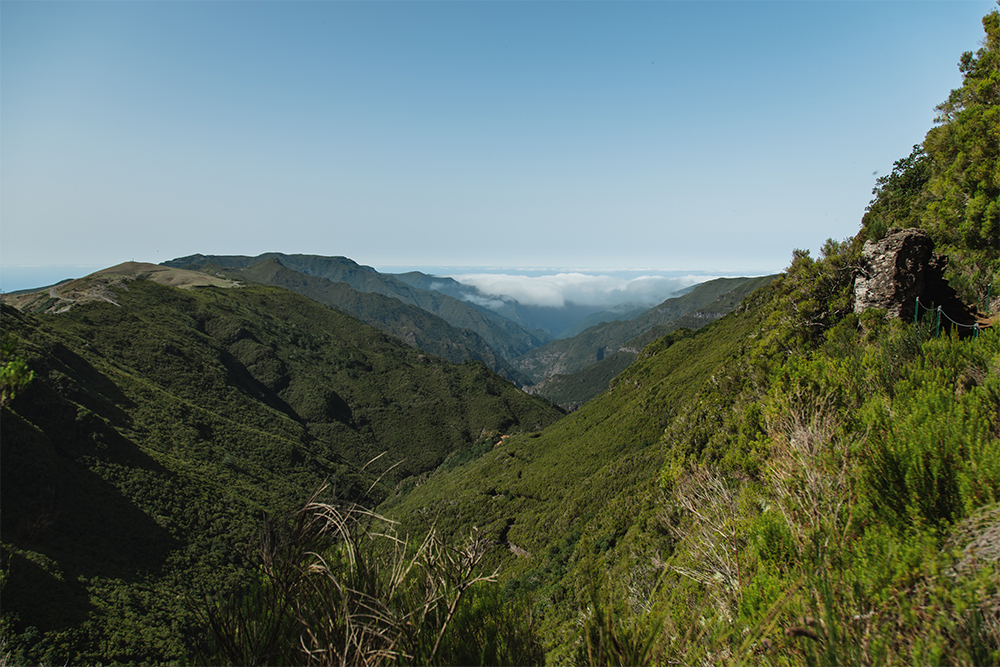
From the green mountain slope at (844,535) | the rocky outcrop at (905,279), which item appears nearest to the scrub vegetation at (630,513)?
the green mountain slope at (844,535)

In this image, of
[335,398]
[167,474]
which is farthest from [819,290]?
[335,398]

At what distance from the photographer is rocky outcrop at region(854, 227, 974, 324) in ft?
42.2

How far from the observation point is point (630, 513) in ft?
105

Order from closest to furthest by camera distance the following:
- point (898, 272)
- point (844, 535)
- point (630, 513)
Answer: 1. point (844, 535)
2. point (898, 272)
3. point (630, 513)

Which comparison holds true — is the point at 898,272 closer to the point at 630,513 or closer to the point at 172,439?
the point at 630,513

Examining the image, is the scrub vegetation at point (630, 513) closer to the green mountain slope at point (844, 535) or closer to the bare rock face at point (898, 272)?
the green mountain slope at point (844, 535)

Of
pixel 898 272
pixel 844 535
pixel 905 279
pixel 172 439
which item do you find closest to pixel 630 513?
pixel 905 279

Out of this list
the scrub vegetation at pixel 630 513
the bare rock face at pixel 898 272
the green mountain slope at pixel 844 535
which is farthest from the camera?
the bare rock face at pixel 898 272

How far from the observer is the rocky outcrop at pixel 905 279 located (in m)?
12.9

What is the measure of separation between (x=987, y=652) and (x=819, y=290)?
18186mm

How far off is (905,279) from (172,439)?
100866 mm

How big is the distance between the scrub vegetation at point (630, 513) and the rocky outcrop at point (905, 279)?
0.83 meters

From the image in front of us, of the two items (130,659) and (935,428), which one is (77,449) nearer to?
(130,659)

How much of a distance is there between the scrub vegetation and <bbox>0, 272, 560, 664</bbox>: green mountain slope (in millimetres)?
427
